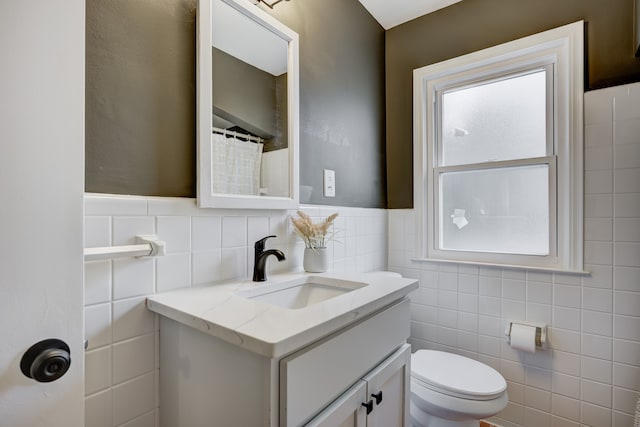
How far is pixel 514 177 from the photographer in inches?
69.2

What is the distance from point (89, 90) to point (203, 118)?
0.30 m

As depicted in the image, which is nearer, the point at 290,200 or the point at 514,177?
the point at 290,200

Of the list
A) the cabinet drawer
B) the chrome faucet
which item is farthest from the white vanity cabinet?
the chrome faucet

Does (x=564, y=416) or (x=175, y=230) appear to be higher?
(x=175, y=230)

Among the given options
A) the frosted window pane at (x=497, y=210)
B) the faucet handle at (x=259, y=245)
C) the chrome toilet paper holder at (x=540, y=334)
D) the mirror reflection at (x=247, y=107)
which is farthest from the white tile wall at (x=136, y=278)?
the chrome toilet paper holder at (x=540, y=334)

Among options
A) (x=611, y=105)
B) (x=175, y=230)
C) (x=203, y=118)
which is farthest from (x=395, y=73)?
(x=175, y=230)

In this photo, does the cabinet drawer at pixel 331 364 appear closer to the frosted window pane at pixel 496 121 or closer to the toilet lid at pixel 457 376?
the toilet lid at pixel 457 376

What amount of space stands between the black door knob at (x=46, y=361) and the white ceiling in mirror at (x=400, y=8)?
218 centimetres

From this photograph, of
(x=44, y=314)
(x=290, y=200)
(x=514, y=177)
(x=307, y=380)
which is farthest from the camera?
(x=514, y=177)

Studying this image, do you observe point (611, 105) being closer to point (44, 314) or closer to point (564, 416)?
point (564, 416)

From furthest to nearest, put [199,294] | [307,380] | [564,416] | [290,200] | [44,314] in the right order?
[564,416] → [290,200] → [199,294] → [307,380] → [44,314]

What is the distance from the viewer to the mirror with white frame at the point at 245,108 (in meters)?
1.00

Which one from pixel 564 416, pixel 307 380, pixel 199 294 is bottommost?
pixel 564 416

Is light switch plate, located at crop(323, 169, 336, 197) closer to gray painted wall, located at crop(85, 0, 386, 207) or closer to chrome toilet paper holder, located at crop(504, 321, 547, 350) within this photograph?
gray painted wall, located at crop(85, 0, 386, 207)
